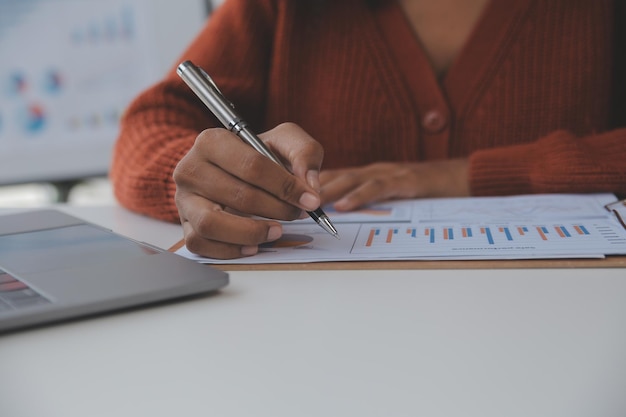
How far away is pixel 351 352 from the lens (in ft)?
1.25

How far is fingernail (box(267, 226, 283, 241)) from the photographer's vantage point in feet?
1.91

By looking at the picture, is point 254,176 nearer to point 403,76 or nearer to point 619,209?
point 619,209

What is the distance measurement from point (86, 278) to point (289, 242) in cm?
19

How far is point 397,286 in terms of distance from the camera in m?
0.50

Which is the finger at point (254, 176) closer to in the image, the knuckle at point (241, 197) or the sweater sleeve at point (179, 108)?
the knuckle at point (241, 197)

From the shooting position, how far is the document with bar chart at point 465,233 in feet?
1.81

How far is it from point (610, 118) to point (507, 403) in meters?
0.89

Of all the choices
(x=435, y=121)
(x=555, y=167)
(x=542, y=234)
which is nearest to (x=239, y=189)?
(x=542, y=234)

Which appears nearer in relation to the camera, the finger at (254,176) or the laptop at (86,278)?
the laptop at (86,278)

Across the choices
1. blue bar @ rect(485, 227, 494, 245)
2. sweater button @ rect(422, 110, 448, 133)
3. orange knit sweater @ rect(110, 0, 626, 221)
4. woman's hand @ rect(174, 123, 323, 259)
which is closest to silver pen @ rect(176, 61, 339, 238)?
woman's hand @ rect(174, 123, 323, 259)

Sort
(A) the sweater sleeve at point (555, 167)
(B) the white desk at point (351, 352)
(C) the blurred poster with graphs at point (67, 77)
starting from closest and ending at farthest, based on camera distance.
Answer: (B) the white desk at point (351, 352), (A) the sweater sleeve at point (555, 167), (C) the blurred poster with graphs at point (67, 77)

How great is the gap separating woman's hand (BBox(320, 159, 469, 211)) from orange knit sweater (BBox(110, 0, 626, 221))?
19 cm

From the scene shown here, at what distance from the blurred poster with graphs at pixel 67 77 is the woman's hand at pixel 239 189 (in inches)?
40.3

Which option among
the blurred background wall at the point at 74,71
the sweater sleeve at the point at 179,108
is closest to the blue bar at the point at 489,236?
the sweater sleeve at the point at 179,108
